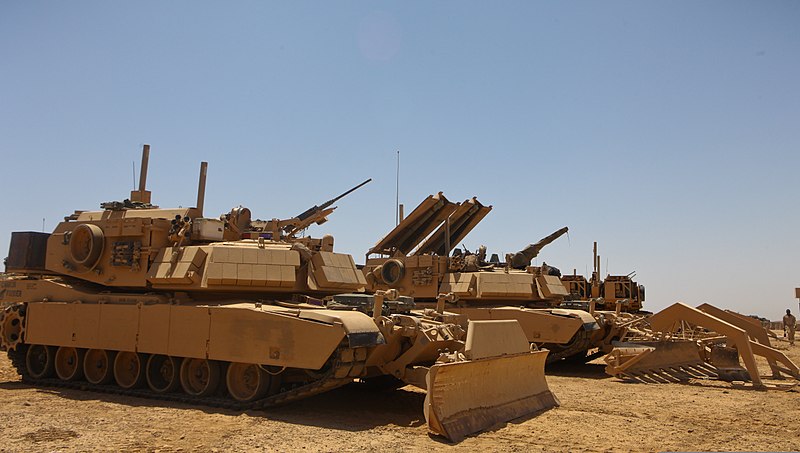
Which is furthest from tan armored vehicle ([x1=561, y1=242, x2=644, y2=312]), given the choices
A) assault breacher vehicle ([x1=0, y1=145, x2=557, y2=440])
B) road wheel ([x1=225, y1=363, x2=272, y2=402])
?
road wheel ([x1=225, y1=363, x2=272, y2=402])

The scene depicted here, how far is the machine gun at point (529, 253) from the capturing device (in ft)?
71.3

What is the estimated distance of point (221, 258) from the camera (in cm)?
1242

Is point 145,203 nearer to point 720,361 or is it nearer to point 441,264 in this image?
point 441,264

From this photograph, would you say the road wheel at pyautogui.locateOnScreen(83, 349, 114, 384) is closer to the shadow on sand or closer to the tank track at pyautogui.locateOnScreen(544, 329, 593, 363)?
the shadow on sand

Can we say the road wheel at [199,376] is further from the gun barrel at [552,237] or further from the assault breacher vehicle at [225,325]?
the gun barrel at [552,237]

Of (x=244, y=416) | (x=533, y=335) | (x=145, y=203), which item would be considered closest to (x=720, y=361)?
(x=533, y=335)

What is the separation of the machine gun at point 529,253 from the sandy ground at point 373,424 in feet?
26.7

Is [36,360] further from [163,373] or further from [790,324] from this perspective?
[790,324]

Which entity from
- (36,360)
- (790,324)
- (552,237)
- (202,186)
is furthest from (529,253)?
(790,324)

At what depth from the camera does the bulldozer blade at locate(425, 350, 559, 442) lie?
30.7 feet

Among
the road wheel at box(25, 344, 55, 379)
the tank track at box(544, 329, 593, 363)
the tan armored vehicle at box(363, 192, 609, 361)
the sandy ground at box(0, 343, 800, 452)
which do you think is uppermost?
the tan armored vehicle at box(363, 192, 609, 361)

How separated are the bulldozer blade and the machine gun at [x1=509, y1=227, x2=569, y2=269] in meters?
9.21

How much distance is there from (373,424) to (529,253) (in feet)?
41.9

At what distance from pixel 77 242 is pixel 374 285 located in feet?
28.4
